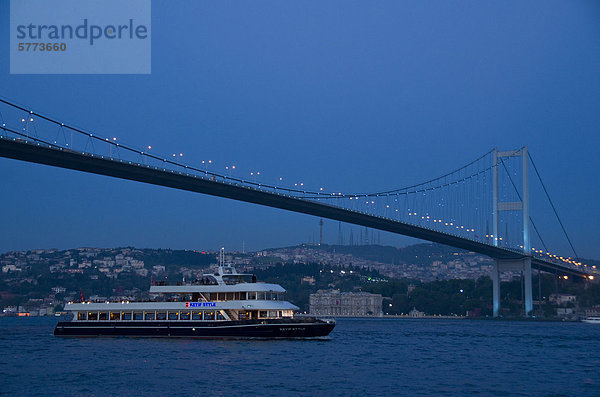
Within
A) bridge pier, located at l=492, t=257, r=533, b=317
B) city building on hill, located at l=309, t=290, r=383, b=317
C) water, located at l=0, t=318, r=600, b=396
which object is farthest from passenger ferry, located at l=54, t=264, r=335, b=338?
city building on hill, located at l=309, t=290, r=383, b=317

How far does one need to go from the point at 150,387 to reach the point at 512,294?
97.2m

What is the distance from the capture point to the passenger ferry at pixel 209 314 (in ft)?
126

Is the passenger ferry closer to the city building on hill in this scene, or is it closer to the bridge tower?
the bridge tower

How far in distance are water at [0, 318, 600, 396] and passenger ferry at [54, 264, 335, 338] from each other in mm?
688

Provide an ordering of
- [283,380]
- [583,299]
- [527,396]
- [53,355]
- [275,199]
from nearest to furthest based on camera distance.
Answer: [527,396]
[283,380]
[53,355]
[275,199]
[583,299]

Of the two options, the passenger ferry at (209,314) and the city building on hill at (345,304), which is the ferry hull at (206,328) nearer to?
the passenger ferry at (209,314)

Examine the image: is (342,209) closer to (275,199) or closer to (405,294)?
(275,199)

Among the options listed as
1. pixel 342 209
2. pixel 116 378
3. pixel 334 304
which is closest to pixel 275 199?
pixel 342 209

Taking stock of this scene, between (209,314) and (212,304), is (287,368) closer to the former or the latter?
(212,304)

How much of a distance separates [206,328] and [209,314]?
91 cm

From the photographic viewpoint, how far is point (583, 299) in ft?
346

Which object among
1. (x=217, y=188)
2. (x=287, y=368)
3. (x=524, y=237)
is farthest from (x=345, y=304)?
(x=287, y=368)

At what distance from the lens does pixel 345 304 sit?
142 m

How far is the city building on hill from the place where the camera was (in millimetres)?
138000
